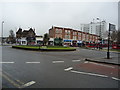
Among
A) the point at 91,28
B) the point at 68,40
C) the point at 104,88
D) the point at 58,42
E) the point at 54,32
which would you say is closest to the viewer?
the point at 104,88

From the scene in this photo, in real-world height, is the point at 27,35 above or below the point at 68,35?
below

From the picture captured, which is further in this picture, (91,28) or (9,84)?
(91,28)

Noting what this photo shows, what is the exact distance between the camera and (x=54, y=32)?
59156mm

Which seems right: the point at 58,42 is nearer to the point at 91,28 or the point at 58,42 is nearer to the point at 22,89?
the point at 22,89

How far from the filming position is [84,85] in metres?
4.52

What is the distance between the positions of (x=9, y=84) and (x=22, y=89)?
797 mm

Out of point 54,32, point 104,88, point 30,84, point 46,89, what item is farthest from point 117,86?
point 54,32

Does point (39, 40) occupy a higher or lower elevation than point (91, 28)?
lower

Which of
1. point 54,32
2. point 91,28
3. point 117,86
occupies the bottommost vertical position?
point 117,86

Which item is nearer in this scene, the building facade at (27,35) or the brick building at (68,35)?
the building facade at (27,35)

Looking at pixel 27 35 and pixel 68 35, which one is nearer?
pixel 27 35

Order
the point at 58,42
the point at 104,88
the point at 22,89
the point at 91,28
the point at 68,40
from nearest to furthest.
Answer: the point at 22,89
the point at 104,88
the point at 58,42
the point at 68,40
the point at 91,28

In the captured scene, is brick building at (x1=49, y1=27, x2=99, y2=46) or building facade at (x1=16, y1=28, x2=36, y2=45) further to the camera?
brick building at (x1=49, y1=27, x2=99, y2=46)

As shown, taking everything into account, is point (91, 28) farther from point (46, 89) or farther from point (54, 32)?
point (46, 89)
